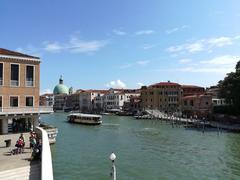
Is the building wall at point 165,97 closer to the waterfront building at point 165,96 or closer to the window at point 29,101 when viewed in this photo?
the waterfront building at point 165,96

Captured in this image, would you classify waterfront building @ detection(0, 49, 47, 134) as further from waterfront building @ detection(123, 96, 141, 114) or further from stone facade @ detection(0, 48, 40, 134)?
waterfront building @ detection(123, 96, 141, 114)

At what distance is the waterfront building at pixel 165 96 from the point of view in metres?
123

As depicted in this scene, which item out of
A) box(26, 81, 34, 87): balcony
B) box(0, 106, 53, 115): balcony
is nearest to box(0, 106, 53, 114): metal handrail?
box(0, 106, 53, 115): balcony

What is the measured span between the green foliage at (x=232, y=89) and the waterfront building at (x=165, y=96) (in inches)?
2030

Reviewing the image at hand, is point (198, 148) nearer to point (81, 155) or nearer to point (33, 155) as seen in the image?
point (81, 155)

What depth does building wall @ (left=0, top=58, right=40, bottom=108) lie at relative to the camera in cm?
3341

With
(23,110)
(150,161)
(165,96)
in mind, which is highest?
(165,96)

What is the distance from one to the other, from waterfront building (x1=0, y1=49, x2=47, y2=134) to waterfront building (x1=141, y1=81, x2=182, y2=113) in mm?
90253

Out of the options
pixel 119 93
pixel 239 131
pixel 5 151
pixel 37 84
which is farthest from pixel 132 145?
pixel 119 93

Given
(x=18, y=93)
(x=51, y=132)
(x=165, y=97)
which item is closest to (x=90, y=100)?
(x=165, y=97)

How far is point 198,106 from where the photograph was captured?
102 m

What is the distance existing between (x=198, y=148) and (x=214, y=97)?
71245 mm

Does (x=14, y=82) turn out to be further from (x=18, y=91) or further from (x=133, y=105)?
(x=133, y=105)

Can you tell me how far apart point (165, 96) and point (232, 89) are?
57.4m
